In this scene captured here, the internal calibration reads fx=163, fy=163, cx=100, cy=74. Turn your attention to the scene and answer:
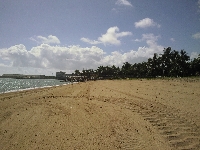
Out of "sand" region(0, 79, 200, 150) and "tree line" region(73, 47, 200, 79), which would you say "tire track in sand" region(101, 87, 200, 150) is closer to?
"sand" region(0, 79, 200, 150)

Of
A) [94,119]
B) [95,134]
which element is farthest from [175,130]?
[94,119]

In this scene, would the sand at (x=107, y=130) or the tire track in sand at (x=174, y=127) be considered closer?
the tire track in sand at (x=174, y=127)

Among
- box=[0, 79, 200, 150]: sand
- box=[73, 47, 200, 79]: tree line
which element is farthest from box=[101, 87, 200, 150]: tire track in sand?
box=[73, 47, 200, 79]: tree line

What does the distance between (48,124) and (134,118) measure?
4.08 meters

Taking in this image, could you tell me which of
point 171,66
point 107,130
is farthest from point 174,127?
point 171,66

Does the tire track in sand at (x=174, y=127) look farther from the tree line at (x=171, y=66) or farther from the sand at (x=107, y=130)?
the tree line at (x=171, y=66)

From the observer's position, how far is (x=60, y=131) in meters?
6.60

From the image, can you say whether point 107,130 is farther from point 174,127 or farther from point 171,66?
point 171,66

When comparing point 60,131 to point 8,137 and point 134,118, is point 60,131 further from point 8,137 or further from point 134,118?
point 134,118

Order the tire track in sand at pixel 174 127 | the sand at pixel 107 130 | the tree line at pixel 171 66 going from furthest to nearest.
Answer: the tree line at pixel 171 66 → the sand at pixel 107 130 → the tire track in sand at pixel 174 127

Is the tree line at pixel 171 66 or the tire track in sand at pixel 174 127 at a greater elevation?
the tree line at pixel 171 66

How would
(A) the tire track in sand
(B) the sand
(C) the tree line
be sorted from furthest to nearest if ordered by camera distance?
1. (C) the tree line
2. (B) the sand
3. (A) the tire track in sand

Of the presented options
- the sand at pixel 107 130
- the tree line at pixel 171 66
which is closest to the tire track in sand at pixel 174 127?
the sand at pixel 107 130

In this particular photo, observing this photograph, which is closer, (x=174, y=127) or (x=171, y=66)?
(x=174, y=127)
